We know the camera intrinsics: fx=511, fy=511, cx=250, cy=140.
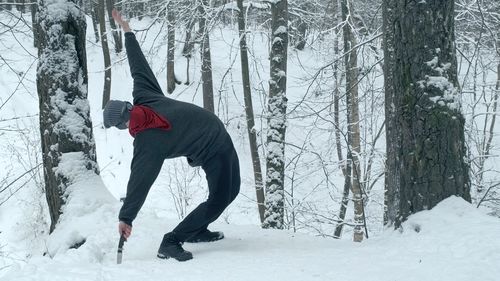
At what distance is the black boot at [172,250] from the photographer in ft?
13.1

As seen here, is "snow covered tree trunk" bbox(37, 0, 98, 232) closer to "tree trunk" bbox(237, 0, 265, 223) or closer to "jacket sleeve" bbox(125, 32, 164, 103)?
"jacket sleeve" bbox(125, 32, 164, 103)

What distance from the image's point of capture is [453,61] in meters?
3.83

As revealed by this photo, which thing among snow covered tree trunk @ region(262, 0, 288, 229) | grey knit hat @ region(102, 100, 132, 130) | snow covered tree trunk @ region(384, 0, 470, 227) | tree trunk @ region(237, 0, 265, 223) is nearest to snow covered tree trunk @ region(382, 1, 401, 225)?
snow covered tree trunk @ region(384, 0, 470, 227)

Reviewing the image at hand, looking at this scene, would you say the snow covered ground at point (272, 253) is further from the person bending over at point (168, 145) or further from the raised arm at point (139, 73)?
the raised arm at point (139, 73)

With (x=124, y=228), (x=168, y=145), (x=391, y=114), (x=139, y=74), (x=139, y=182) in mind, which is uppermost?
(x=139, y=74)

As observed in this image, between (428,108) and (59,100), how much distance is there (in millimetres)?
3401

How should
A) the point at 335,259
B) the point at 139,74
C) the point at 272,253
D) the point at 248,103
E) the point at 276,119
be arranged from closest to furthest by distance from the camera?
1. the point at 335,259
2. the point at 272,253
3. the point at 139,74
4. the point at 276,119
5. the point at 248,103

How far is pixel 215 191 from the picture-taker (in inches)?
166

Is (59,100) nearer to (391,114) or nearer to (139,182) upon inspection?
(139,182)

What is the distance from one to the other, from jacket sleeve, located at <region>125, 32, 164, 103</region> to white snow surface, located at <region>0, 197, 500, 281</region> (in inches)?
52.5

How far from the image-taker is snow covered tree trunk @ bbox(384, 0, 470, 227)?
373cm

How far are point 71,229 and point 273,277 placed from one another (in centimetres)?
220

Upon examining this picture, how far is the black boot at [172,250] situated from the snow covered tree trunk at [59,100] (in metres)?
1.41

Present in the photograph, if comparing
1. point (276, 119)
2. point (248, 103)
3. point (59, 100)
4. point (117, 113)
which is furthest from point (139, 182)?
point (248, 103)
